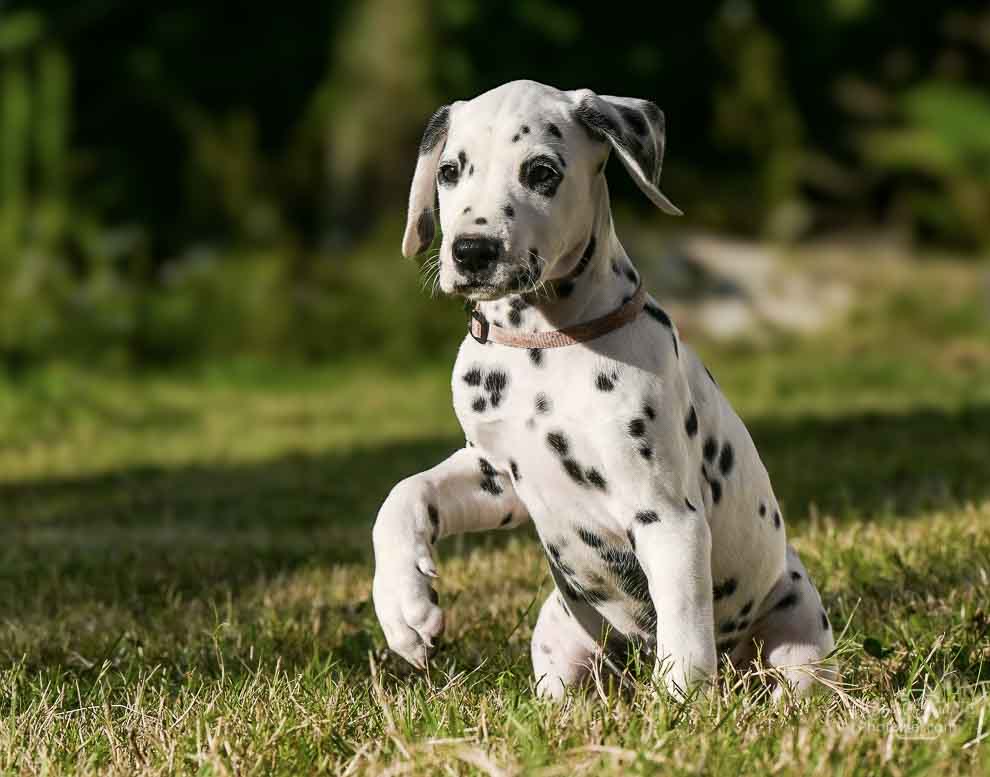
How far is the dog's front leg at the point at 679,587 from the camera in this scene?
10.3ft

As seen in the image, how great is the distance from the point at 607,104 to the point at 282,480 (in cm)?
555

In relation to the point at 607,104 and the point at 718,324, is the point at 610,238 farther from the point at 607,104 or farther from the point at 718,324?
the point at 718,324

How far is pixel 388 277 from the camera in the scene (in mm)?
14328

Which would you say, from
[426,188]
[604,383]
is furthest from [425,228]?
[604,383]

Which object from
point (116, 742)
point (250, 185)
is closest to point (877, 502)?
point (116, 742)

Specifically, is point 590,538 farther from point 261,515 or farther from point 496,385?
point 261,515

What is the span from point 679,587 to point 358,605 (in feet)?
5.43

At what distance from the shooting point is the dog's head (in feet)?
10.3

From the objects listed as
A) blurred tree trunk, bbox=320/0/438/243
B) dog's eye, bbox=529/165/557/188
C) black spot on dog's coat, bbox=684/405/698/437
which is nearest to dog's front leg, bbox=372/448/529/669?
black spot on dog's coat, bbox=684/405/698/437

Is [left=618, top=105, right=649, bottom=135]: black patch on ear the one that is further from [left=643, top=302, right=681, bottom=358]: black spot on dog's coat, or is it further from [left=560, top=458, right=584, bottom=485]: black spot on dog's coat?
[left=560, top=458, right=584, bottom=485]: black spot on dog's coat

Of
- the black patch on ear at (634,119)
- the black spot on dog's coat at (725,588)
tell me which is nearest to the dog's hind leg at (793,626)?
the black spot on dog's coat at (725,588)

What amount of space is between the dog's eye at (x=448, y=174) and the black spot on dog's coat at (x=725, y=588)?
1197mm

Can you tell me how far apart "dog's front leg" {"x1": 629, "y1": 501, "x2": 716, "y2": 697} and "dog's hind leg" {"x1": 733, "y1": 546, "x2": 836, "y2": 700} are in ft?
1.66

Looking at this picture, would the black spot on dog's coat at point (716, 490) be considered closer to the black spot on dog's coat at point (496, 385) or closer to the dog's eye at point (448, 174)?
the black spot on dog's coat at point (496, 385)
